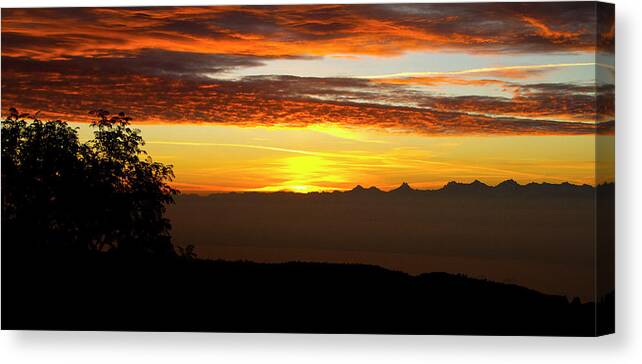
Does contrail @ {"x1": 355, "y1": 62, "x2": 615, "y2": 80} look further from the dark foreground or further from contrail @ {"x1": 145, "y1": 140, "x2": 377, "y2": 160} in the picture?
the dark foreground

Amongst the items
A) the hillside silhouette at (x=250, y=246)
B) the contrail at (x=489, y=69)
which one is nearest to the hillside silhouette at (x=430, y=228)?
the hillside silhouette at (x=250, y=246)

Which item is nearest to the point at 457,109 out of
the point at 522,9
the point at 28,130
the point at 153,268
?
the point at 522,9

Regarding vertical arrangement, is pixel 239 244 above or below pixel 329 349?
above

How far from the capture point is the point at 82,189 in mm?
9547

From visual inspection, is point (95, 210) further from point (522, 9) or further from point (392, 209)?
point (522, 9)

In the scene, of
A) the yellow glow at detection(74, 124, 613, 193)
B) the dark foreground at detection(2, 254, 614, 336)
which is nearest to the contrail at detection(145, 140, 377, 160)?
the yellow glow at detection(74, 124, 613, 193)

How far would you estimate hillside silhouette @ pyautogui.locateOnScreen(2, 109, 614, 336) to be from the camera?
914 cm

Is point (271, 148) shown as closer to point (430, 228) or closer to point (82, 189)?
point (430, 228)

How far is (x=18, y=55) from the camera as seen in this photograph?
948 centimetres

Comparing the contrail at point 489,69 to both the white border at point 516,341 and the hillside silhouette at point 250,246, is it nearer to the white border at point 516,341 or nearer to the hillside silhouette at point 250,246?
the white border at point 516,341

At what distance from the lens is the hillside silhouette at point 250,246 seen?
30.0 feet

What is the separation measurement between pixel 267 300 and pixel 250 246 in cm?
45

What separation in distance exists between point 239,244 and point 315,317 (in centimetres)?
84

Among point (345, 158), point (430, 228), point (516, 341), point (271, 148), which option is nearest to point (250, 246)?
point (271, 148)
